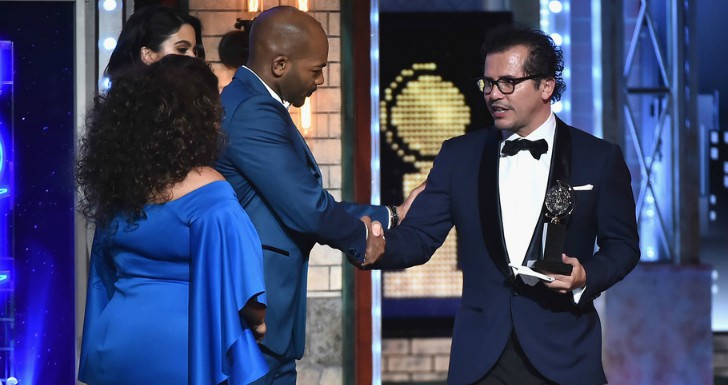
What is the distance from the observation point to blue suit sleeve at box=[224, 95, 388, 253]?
3.14 metres

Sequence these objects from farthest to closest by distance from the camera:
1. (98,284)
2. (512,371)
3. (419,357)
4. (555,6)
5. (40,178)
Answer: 1. (419,357)
2. (555,6)
3. (40,178)
4. (512,371)
5. (98,284)

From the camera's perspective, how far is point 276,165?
3.14m

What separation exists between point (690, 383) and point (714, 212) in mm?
1540

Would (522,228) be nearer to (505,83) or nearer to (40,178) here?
(505,83)

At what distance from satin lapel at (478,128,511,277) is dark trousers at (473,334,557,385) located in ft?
0.73

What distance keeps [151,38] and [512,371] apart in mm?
1723

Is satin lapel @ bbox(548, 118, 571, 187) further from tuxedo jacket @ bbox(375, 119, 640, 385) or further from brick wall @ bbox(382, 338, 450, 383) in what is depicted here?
brick wall @ bbox(382, 338, 450, 383)

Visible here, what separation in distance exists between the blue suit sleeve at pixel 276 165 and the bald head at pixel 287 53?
0.10 meters

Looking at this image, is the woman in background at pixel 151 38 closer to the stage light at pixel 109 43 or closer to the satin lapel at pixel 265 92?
the satin lapel at pixel 265 92

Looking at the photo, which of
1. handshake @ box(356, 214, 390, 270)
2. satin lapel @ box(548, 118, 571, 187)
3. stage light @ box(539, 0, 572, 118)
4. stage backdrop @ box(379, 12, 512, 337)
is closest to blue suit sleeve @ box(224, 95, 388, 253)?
handshake @ box(356, 214, 390, 270)

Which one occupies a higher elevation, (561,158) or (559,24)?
(559,24)

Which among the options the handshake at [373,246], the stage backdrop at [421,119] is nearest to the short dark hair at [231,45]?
the stage backdrop at [421,119]

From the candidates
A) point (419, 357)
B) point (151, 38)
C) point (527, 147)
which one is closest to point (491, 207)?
point (527, 147)

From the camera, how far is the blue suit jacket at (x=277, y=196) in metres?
3.14
